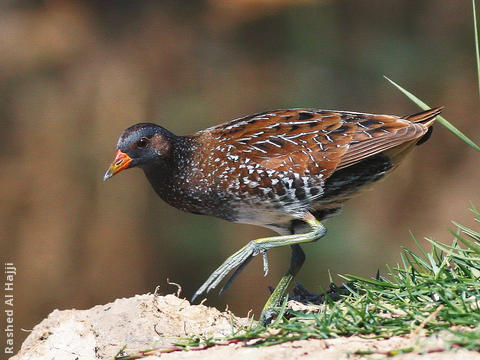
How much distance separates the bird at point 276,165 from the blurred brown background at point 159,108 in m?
2.42

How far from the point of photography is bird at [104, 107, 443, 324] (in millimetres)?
4391

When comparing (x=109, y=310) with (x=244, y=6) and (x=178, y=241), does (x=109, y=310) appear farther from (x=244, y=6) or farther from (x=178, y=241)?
(x=244, y=6)

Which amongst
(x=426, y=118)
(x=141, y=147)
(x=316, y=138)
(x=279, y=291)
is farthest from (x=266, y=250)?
(x=426, y=118)

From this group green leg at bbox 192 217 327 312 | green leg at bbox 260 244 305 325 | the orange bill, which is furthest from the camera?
the orange bill

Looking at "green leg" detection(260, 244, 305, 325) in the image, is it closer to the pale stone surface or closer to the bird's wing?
the pale stone surface

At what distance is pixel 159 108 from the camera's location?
716cm

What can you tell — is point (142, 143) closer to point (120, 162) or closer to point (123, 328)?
point (120, 162)

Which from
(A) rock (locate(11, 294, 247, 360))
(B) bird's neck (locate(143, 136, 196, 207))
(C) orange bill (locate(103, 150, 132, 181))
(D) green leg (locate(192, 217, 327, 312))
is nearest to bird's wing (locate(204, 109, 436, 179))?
(B) bird's neck (locate(143, 136, 196, 207))

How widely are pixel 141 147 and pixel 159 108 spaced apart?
2505 millimetres

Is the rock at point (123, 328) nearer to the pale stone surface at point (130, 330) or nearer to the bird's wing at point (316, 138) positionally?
the pale stone surface at point (130, 330)

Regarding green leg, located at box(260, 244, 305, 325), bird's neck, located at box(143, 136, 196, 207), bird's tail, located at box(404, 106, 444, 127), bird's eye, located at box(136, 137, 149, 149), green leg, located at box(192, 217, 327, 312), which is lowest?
green leg, located at box(260, 244, 305, 325)

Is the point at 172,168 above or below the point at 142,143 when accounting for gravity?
below

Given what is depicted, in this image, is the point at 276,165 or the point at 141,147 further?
the point at 141,147

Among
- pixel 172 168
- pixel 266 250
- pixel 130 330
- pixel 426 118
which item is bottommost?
pixel 130 330
